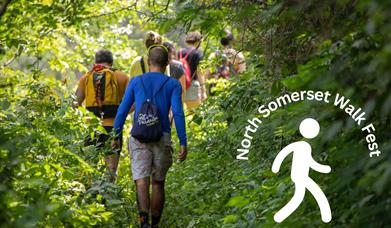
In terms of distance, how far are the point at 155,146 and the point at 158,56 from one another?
86 centimetres

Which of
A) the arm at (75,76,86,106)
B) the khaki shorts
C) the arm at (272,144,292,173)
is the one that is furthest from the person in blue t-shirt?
the arm at (75,76,86,106)

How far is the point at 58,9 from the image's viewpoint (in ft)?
31.7

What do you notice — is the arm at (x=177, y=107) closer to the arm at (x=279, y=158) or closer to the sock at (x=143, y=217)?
the sock at (x=143, y=217)

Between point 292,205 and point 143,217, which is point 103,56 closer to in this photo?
point 143,217

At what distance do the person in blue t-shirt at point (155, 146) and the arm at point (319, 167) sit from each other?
8.86 ft

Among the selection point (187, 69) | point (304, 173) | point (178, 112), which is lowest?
point (304, 173)

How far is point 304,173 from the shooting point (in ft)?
18.1

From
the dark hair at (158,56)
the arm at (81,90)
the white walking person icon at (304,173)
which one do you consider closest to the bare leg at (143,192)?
the dark hair at (158,56)

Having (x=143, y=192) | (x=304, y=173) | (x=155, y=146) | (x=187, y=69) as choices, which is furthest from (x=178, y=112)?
(x=187, y=69)

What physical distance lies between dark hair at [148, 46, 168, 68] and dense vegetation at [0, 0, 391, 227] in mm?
733

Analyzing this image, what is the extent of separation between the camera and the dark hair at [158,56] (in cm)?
825

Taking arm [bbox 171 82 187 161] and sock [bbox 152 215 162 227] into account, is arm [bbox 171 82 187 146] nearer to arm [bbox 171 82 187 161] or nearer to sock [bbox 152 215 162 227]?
arm [bbox 171 82 187 161]

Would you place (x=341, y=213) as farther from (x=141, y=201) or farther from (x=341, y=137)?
(x=141, y=201)

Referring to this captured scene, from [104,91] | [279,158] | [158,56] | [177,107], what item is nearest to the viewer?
[279,158]
